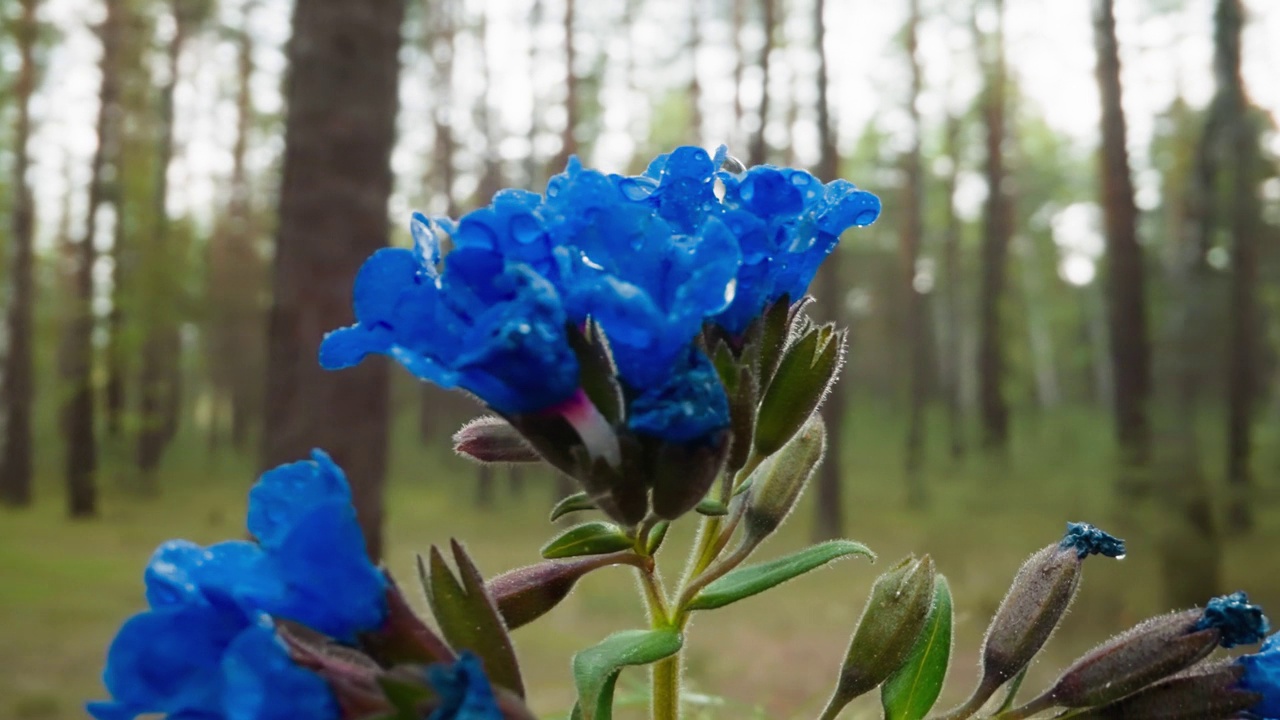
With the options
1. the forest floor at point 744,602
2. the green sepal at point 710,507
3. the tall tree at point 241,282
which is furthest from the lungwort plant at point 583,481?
the tall tree at point 241,282

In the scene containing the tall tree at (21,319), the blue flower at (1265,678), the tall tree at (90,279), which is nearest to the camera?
the blue flower at (1265,678)

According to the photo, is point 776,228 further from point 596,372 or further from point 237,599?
point 237,599

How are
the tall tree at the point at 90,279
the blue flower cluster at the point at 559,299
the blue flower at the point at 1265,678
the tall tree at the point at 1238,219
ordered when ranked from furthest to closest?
the tall tree at the point at 90,279, the tall tree at the point at 1238,219, the blue flower at the point at 1265,678, the blue flower cluster at the point at 559,299

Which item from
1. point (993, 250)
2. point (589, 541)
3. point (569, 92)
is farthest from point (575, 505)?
point (993, 250)

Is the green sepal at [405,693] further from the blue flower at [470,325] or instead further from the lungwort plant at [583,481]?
the blue flower at [470,325]

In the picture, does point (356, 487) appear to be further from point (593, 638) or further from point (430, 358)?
point (593, 638)

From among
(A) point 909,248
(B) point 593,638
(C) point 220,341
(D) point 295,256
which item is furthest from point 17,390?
(A) point 909,248

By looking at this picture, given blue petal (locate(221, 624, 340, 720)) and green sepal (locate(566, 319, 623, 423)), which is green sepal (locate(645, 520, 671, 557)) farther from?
blue petal (locate(221, 624, 340, 720))
